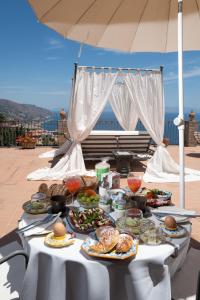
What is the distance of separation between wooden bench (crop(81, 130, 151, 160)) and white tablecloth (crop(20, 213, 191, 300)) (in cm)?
473

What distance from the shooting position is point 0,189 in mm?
4625

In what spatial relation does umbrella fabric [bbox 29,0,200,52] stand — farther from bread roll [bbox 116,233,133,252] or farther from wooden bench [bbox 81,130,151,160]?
wooden bench [bbox 81,130,151,160]

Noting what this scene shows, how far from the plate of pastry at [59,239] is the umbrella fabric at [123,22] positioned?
6.42ft

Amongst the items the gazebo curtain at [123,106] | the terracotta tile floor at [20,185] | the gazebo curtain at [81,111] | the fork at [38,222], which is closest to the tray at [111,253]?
the fork at [38,222]

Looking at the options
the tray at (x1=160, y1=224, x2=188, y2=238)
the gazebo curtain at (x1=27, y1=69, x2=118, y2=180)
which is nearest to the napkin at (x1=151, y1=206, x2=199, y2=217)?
the tray at (x1=160, y1=224, x2=188, y2=238)

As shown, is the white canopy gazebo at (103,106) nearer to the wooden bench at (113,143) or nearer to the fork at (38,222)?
the wooden bench at (113,143)

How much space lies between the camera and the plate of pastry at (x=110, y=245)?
1282 mm

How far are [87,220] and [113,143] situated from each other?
4.74 metres

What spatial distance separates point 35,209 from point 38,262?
488 mm

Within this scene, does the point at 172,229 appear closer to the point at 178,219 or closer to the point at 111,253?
the point at 178,219

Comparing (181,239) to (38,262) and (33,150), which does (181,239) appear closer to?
(38,262)

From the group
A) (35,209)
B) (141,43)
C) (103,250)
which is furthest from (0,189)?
(103,250)

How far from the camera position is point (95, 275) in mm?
1266

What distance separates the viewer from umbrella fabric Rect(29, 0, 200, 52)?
2.49 meters
